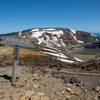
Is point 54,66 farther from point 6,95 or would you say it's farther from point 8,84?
point 6,95

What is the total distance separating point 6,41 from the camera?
675cm

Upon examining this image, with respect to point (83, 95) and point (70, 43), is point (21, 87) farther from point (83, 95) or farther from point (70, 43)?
point (70, 43)

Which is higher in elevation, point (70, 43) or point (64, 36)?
point (64, 36)

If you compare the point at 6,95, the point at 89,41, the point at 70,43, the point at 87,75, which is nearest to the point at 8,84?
the point at 6,95

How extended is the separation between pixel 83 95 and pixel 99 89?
5.89 feet

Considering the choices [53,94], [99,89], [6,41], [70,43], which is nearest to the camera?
[53,94]

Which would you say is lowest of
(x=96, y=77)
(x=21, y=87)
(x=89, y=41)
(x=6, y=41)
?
(x=96, y=77)

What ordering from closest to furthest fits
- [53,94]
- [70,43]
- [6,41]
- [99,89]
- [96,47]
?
[53,94] → [6,41] → [99,89] → [96,47] → [70,43]

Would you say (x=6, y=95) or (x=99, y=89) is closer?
(x=6, y=95)

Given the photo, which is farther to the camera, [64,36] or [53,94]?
[64,36]

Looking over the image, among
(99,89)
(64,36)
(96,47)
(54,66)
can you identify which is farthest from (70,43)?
(99,89)

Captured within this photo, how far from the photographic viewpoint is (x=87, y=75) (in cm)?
1259

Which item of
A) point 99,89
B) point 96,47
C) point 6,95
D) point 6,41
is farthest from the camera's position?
point 96,47

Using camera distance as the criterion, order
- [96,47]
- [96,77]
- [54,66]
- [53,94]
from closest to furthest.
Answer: [53,94], [96,77], [54,66], [96,47]
